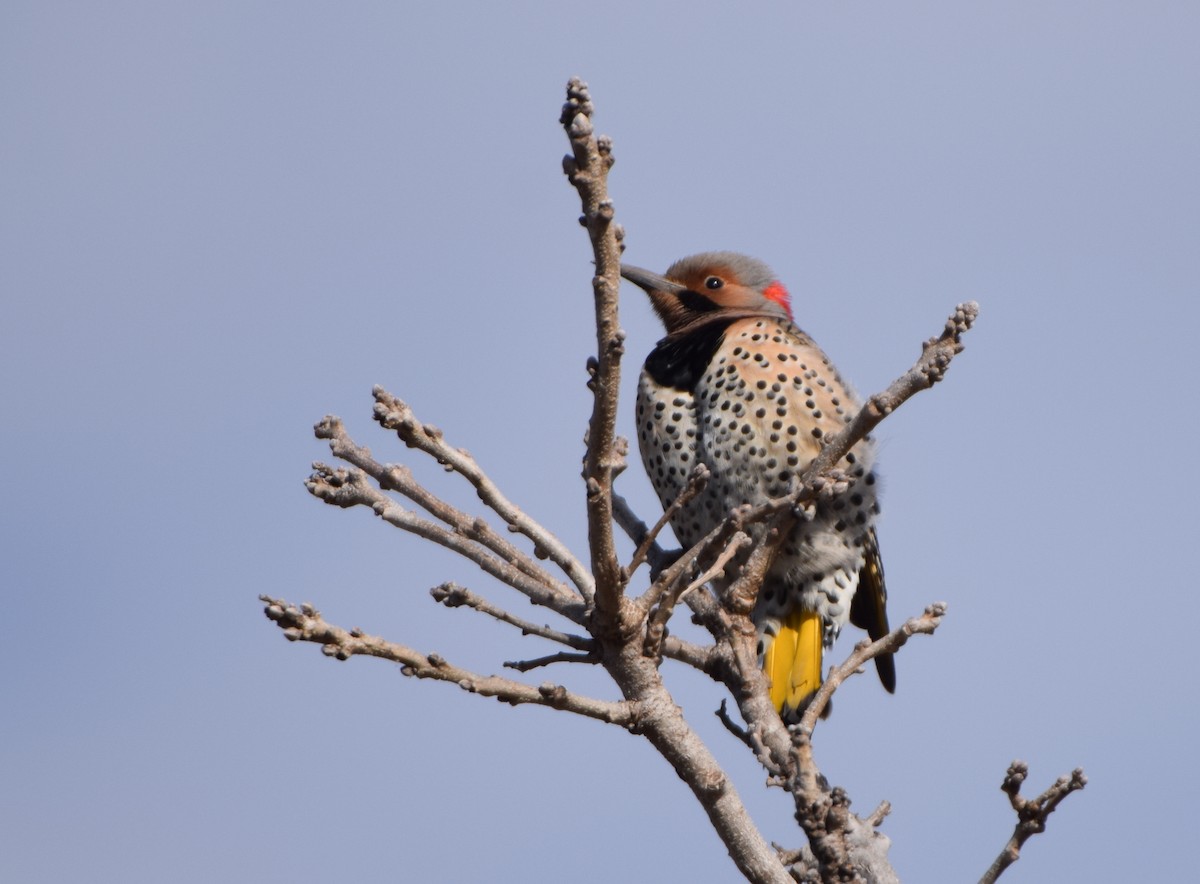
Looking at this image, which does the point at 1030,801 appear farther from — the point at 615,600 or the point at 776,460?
the point at 776,460

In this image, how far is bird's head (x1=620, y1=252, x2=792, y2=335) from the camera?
22.7 feet

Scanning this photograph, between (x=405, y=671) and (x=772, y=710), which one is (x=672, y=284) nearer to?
(x=772, y=710)

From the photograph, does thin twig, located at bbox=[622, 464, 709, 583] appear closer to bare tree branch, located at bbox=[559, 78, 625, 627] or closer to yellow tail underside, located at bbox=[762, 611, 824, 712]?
bare tree branch, located at bbox=[559, 78, 625, 627]

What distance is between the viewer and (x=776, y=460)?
19.0 feet

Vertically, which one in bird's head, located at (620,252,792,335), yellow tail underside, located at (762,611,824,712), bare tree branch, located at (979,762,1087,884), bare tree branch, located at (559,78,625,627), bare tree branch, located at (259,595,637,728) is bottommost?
bare tree branch, located at (979,762,1087,884)

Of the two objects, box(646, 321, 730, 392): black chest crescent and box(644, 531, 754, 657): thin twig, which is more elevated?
box(646, 321, 730, 392): black chest crescent

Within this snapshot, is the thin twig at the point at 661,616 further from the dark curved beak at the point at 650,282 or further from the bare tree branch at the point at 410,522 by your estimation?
the dark curved beak at the point at 650,282

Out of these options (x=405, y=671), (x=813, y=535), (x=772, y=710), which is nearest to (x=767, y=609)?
(x=813, y=535)

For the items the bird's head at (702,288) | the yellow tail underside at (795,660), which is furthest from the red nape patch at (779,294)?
the yellow tail underside at (795,660)

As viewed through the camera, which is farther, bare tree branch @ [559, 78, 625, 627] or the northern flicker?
the northern flicker

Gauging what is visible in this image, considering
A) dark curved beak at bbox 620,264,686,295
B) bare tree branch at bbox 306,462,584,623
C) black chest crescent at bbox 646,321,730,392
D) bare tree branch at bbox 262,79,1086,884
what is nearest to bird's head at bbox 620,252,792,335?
dark curved beak at bbox 620,264,686,295

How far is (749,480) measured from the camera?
19.1ft

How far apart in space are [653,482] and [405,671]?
10.6 feet

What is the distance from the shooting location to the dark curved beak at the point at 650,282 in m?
6.97
